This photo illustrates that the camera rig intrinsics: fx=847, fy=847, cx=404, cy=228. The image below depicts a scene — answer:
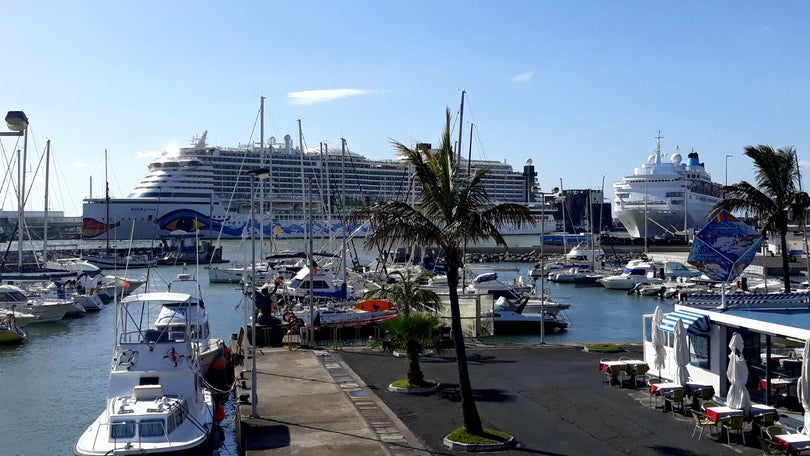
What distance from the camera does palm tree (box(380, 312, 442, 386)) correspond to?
63.1 feet

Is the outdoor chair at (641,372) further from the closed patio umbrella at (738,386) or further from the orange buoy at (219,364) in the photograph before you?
the orange buoy at (219,364)

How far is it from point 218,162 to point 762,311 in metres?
103

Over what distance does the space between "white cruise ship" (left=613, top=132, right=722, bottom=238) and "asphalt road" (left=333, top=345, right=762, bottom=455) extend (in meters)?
83.2

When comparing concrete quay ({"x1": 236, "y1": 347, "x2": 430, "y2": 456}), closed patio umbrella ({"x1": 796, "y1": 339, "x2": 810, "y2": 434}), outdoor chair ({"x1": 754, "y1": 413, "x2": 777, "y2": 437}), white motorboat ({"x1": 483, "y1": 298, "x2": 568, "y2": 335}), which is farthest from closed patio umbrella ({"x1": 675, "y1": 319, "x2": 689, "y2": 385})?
white motorboat ({"x1": 483, "y1": 298, "x2": 568, "y2": 335})

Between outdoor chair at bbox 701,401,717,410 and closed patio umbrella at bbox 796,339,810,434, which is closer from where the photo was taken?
closed patio umbrella at bbox 796,339,810,434

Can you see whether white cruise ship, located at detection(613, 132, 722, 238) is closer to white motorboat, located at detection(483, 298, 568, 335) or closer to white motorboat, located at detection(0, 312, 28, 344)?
white motorboat, located at detection(483, 298, 568, 335)

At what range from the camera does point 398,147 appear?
14.8 meters

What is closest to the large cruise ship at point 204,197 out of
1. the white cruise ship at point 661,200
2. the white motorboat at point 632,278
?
the white cruise ship at point 661,200

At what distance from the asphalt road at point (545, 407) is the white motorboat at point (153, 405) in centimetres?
403

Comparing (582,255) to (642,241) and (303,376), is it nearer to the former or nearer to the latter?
(642,241)

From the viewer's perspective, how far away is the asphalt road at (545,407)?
47.6 ft

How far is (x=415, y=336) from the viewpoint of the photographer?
1922 cm

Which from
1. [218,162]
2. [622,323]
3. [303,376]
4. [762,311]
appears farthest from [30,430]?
[218,162]

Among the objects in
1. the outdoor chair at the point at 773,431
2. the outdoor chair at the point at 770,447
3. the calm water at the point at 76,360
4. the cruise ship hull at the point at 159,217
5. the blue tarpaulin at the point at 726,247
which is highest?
the cruise ship hull at the point at 159,217
